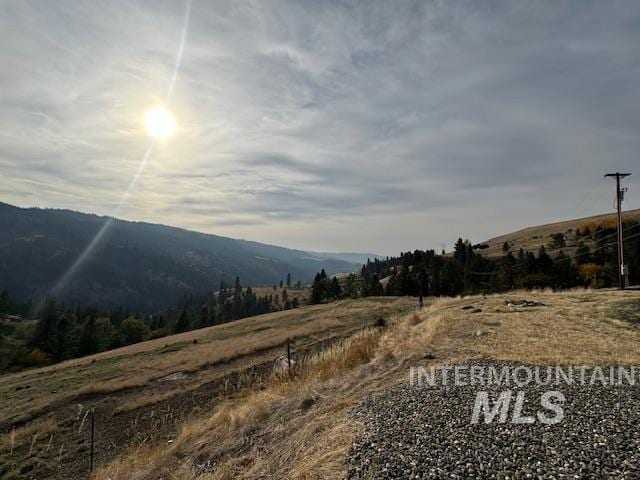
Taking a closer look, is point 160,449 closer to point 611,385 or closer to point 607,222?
point 611,385

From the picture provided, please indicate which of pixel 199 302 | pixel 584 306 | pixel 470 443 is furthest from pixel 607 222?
pixel 199 302

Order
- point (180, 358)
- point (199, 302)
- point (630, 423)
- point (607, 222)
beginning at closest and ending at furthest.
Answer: point (630, 423) → point (180, 358) → point (607, 222) → point (199, 302)

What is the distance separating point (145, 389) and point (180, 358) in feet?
28.2

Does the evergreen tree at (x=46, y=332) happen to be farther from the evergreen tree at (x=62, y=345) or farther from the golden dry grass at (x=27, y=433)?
the golden dry grass at (x=27, y=433)

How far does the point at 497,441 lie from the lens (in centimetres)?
583

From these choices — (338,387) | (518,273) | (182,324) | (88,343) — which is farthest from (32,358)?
(518,273)

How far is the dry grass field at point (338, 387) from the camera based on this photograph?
22.9ft

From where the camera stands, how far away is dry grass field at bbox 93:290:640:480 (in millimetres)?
6965

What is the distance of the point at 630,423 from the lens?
6266mm

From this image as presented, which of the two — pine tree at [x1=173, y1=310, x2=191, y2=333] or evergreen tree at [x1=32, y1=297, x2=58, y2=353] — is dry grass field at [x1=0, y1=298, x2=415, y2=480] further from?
pine tree at [x1=173, y1=310, x2=191, y2=333]

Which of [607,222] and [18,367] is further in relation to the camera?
[607,222]

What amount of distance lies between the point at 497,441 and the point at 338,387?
578 cm

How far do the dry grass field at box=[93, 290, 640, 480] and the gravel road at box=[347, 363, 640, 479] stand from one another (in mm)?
657

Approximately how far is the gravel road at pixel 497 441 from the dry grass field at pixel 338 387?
0.66m
